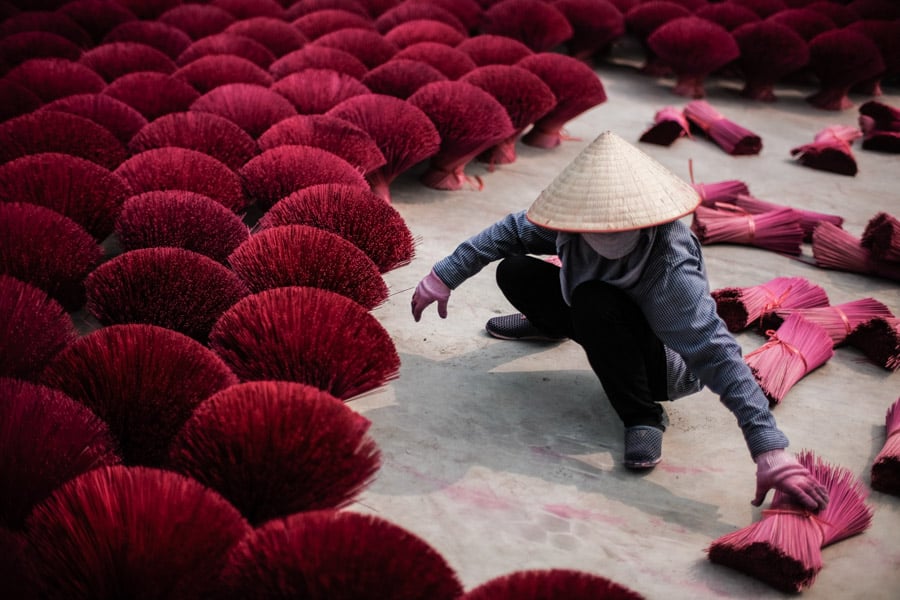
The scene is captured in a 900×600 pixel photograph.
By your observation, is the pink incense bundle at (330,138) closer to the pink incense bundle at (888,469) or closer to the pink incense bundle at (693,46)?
the pink incense bundle at (888,469)

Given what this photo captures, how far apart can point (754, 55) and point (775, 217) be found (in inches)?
58.4

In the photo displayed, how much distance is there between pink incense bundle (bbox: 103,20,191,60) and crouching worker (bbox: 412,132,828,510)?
6.24 ft

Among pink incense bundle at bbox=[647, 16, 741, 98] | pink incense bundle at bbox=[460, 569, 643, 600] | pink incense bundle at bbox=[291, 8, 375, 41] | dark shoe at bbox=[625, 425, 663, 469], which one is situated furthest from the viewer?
pink incense bundle at bbox=[647, 16, 741, 98]

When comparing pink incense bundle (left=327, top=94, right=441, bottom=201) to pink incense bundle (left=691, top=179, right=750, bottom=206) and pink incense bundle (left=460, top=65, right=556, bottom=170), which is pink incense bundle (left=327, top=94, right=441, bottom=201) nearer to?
pink incense bundle (left=460, top=65, right=556, bottom=170)

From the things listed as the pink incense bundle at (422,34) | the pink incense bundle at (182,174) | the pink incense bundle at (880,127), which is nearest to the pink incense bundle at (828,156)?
the pink incense bundle at (880,127)

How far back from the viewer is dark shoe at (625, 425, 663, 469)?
1.82 m

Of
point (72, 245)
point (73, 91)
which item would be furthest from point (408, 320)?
point (73, 91)

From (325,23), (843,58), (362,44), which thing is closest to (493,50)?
(362,44)

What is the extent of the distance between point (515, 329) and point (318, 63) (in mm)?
1350

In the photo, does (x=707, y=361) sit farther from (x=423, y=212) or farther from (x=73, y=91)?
(x=73, y=91)

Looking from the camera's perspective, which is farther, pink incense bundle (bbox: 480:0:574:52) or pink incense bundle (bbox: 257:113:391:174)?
pink incense bundle (bbox: 480:0:574:52)

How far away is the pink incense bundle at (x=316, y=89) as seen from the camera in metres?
2.88

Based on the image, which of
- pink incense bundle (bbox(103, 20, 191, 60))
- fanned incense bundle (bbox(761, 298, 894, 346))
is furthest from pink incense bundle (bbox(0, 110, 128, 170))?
fanned incense bundle (bbox(761, 298, 894, 346))

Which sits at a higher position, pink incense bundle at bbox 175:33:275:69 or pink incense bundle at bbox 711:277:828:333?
pink incense bundle at bbox 175:33:275:69
